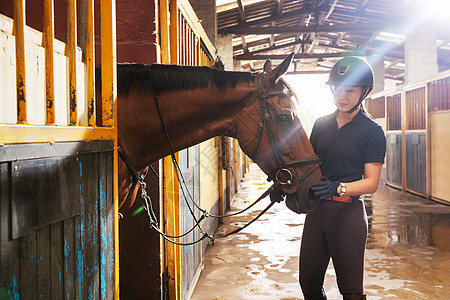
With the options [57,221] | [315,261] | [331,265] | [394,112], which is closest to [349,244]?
[315,261]

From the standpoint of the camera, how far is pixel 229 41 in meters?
10.6

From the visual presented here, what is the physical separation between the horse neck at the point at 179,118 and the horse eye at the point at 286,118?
0.50 ft

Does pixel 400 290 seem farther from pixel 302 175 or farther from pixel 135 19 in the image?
pixel 135 19

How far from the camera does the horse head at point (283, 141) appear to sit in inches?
68.8

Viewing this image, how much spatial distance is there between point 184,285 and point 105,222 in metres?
1.64

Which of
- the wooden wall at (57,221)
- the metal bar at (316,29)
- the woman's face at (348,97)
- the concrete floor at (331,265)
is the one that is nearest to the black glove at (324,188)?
the woman's face at (348,97)

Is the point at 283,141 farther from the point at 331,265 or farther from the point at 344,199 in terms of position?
the point at 331,265

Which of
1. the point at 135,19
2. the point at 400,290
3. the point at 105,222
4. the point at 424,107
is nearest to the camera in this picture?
the point at 105,222

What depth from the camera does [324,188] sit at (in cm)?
172

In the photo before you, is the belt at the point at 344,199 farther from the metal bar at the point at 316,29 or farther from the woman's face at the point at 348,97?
the metal bar at the point at 316,29

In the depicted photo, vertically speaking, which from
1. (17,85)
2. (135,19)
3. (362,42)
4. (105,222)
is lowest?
(105,222)

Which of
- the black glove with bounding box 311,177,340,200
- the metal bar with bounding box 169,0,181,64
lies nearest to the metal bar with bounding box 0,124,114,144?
the black glove with bounding box 311,177,340,200

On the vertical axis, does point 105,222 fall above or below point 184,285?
above

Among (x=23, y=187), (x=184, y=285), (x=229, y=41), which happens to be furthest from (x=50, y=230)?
(x=229, y=41)
